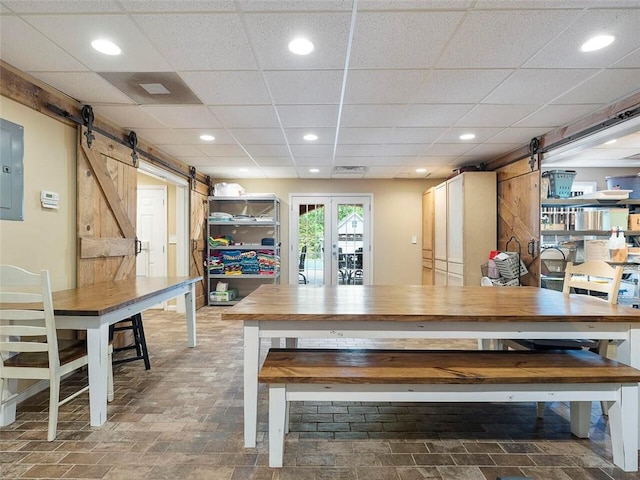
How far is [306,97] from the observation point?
269 centimetres

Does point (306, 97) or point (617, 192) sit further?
point (617, 192)

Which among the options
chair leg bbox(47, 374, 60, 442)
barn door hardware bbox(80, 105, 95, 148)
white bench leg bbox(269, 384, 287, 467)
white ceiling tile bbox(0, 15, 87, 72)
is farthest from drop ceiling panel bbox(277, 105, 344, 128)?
chair leg bbox(47, 374, 60, 442)

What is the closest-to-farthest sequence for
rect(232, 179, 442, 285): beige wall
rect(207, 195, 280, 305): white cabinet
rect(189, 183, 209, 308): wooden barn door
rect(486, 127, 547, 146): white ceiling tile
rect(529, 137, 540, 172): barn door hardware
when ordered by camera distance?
rect(486, 127, 547, 146): white ceiling tile, rect(529, 137, 540, 172): barn door hardware, rect(189, 183, 209, 308): wooden barn door, rect(207, 195, 280, 305): white cabinet, rect(232, 179, 442, 285): beige wall

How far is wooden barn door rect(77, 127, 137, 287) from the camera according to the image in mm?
2867

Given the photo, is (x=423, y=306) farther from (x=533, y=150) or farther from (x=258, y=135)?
(x=533, y=150)

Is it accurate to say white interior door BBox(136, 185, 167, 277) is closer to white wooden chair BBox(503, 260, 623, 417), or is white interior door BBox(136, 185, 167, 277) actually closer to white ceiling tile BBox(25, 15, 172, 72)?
white ceiling tile BBox(25, 15, 172, 72)

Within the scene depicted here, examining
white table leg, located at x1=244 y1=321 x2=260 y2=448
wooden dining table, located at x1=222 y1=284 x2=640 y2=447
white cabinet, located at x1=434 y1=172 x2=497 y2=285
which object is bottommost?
white table leg, located at x1=244 y1=321 x2=260 y2=448

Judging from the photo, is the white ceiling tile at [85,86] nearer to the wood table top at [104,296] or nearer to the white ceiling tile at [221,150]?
the white ceiling tile at [221,150]

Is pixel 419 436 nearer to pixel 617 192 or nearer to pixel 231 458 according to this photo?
pixel 231 458

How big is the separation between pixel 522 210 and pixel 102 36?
4.37m

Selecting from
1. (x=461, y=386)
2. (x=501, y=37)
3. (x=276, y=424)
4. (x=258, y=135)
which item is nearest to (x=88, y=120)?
(x=258, y=135)

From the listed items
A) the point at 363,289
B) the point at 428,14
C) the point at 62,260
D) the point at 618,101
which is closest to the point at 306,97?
the point at 428,14

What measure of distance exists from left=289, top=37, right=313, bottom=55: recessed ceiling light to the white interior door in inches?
162

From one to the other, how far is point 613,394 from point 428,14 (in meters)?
2.19
